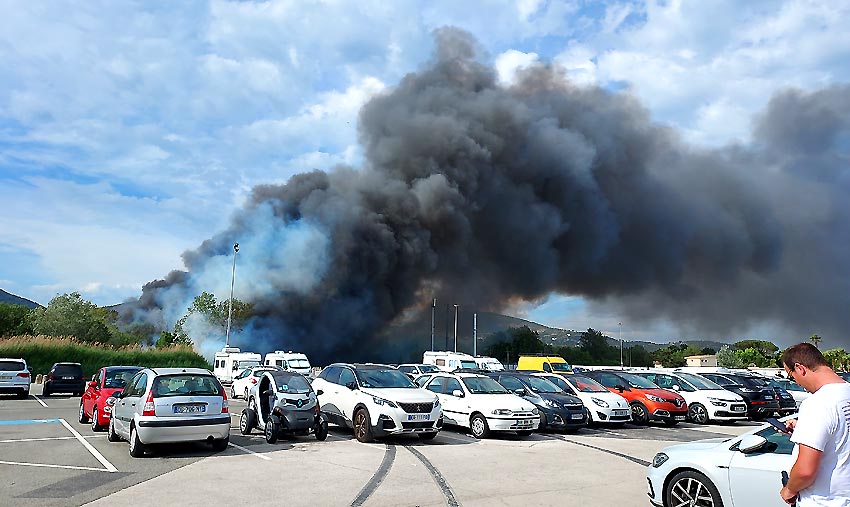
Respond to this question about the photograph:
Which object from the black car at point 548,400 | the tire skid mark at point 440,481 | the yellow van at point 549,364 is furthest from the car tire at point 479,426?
the yellow van at point 549,364

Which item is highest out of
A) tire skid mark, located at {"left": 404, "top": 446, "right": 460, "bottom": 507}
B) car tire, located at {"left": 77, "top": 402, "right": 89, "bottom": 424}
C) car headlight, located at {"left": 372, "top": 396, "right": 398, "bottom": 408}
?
car headlight, located at {"left": 372, "top": 396, "right": 398, "bottom": 408}

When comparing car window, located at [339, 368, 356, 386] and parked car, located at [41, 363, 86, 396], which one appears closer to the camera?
car window, located at [339, 368, 356, 386]

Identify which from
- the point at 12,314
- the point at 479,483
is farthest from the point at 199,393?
the point at 12,314

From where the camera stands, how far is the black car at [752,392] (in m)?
19.8

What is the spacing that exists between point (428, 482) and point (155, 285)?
74.0 metres

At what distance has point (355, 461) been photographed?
413 inches

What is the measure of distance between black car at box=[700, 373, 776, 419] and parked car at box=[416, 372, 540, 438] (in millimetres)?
8828

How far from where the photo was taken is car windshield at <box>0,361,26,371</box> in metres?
24.2

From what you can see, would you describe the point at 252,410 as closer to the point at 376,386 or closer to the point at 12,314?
the point at 376,386

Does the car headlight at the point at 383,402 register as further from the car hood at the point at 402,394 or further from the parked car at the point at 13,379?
the parked car at the point at 13,379

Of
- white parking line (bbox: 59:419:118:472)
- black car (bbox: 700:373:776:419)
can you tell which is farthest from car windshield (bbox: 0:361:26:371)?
black car (bbox: 700:373:776:419)

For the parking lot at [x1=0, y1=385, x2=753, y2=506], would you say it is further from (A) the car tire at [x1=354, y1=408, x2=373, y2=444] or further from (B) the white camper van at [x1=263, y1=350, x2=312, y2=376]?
(B) the white camper van at [x1=263, y1=350, x2=312, y2=376]

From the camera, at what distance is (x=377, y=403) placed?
1275 centimetres

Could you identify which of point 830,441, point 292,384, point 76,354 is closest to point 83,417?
point 292,384
